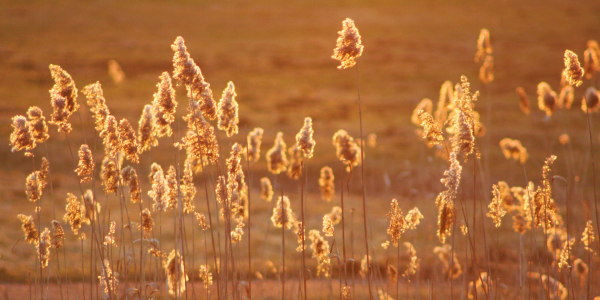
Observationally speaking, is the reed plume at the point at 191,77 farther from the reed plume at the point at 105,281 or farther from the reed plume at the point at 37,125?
the reed plume at the point at 105,281

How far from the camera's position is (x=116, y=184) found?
2723 mm

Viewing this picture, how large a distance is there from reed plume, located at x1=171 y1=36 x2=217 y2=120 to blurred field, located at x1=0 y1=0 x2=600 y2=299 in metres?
0.45

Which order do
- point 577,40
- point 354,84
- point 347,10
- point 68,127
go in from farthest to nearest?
point 347,10
point 577,40
point 354,84
point 68,127

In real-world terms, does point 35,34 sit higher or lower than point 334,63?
higher

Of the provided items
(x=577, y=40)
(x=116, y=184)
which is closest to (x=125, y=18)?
(x=577, y=40)

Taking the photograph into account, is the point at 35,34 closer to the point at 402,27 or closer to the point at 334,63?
the point at 334,63

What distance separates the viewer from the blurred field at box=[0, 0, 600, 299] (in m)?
6.91

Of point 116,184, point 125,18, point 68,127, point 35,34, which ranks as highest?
point 125,18

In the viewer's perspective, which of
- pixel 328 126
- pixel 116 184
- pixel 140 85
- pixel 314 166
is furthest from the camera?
pixel 140 85

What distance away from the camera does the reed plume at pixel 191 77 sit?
7.21 feet

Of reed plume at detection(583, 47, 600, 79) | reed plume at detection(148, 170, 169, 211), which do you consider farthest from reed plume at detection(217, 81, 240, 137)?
reed plume at detection(583, 47, 600, 79)

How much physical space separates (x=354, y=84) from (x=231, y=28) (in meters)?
15.8

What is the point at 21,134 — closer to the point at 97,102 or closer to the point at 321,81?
the point at 97,102

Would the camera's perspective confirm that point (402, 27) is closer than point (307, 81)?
No
